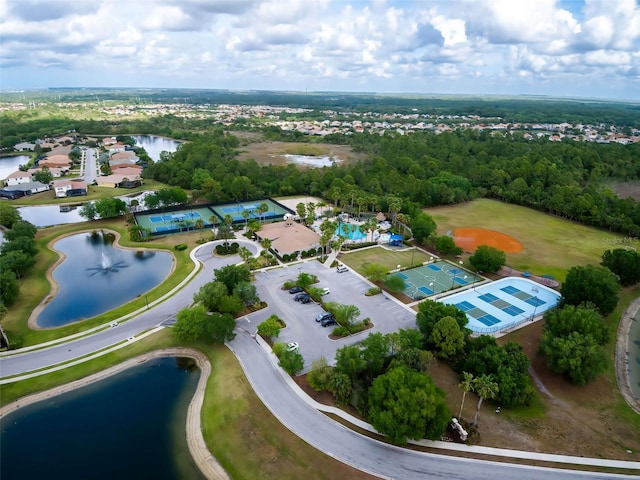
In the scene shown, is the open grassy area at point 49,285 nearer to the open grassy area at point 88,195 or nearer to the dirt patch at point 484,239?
the open grassy area at point 88,195

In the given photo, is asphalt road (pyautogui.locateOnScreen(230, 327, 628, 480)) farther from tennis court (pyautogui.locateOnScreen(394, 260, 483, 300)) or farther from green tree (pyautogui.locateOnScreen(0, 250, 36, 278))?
green tree (pyautogui.locateOnScreen(0, 250, 36, 278))

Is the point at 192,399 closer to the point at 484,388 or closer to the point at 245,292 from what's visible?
the point at 245,292

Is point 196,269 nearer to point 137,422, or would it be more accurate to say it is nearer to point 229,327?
point 229,327

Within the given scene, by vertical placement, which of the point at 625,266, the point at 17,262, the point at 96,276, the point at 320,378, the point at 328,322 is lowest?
the point at 96,276

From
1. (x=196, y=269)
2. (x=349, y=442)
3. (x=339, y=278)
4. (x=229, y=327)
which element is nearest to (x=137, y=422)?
(x=229, y=327)

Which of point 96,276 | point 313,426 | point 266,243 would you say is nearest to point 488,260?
point 266,243
